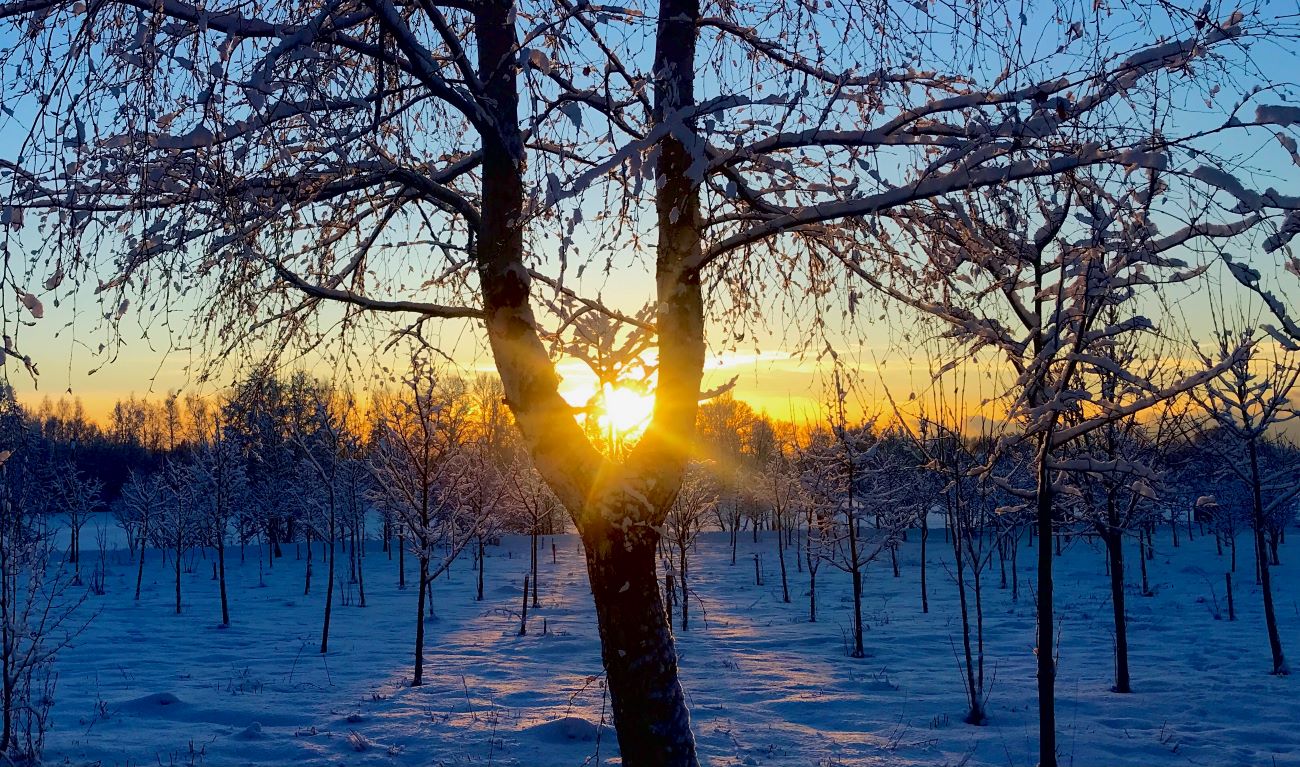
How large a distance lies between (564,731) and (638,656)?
245 inches

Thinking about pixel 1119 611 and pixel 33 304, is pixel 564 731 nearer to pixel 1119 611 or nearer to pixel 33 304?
pixel 33 304

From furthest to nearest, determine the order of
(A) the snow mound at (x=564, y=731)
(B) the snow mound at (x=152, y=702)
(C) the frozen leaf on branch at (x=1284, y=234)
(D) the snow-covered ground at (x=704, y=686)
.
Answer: (B) the snow mound at (x=152, y=702) < (A) the snow mound at (x=564, y=731) < (D) the snow-covered ground at (x=704, y=686) < (C) the frozen leaf on branch at (x=1284, y=234)

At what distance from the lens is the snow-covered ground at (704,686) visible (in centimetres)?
909

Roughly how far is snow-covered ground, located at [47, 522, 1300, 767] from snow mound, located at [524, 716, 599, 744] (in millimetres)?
27

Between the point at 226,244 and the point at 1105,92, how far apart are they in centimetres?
384

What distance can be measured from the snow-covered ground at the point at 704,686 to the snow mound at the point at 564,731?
27 mm

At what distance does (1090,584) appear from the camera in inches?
1120

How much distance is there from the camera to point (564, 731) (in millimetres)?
9492

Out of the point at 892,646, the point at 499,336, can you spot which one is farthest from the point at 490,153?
the point at 892,646

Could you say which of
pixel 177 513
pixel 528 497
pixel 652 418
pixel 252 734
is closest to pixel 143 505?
pixel 177 513

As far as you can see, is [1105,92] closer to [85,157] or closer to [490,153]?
[490,153]

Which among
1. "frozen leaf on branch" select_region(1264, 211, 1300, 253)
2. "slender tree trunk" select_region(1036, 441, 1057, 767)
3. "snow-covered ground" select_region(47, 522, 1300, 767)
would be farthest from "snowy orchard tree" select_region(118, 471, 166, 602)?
"frozen leaf on branch" select_region(1264, 211, 1300, 253)

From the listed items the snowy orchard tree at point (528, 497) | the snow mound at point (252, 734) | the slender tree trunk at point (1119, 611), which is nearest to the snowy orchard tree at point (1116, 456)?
the slender tree trunk at point (1119, 611)

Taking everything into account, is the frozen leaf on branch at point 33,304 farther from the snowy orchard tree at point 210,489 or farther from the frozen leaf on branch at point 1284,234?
the snowy orchard tree at point 210,489
